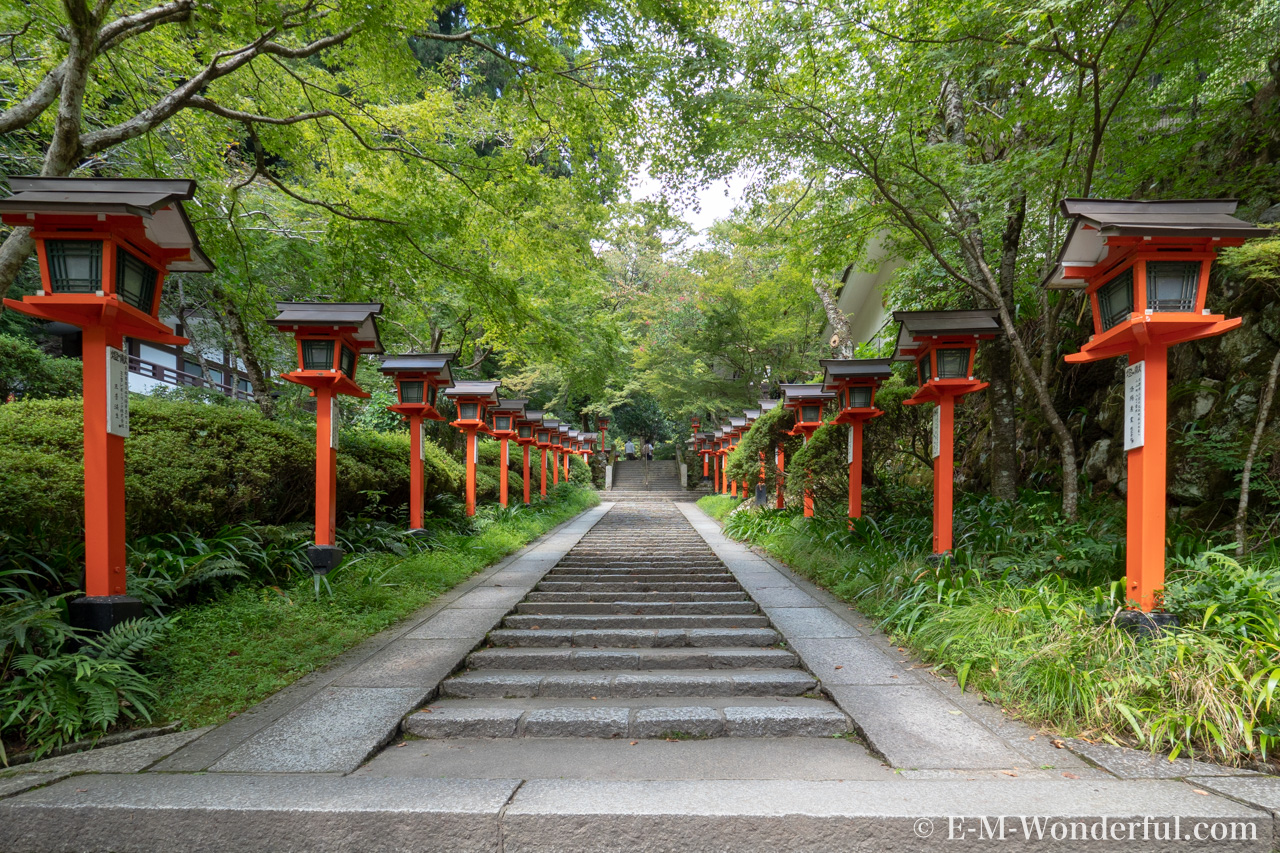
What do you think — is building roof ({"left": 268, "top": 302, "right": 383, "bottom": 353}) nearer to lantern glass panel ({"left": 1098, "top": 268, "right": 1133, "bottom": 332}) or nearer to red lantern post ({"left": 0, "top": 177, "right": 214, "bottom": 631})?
red lantern post ({"left": 0, "top": 177, "right": 214, "bottom": 631})

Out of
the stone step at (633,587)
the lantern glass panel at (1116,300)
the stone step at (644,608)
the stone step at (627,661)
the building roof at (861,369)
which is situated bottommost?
the stone step at (633,587)

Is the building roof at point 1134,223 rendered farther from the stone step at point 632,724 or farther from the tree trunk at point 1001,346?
the stone step at point 632,724

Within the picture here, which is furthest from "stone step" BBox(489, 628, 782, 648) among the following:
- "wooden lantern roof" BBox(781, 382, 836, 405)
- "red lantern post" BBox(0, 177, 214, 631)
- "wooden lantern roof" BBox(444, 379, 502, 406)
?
"wooden lantern roof" BBox(444, 379, 502, 406)

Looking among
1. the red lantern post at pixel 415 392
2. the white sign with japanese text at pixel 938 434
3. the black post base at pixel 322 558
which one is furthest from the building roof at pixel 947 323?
the red lantern post at pixel 415 392

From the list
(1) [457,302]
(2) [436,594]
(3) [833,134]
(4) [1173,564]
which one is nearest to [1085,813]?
(4) [1173,564]

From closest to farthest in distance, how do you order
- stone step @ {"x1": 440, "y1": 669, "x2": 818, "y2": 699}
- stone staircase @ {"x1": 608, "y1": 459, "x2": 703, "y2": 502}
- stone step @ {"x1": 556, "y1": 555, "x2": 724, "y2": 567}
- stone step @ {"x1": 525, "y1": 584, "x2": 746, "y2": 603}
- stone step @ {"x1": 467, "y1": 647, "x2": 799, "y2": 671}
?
stone step @ {"x1": 440, "y1": 669, "x2": 818, "y2": 699} < stone step @ {"x1": 467, "y1": 647, "x2": 799, "y2": 671} < stone step @ {"x1": 525, "y1": 584, "x2": 746, "y2": 603} < stone step @ {"x1": 556, "y1": 555, "x2": 724, "y2": 567} < stone staircase @ {"x1": 608, "y1": 459, "x2": 703, "y2": 502}

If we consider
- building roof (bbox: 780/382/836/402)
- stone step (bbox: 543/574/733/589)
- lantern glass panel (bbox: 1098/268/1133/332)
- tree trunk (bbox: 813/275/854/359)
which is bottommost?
stone step (bbox: 543/574/733/589)

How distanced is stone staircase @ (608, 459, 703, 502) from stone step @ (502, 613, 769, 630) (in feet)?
64.6

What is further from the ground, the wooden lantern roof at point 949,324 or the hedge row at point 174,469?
the wooden lantern roof at point 949,324

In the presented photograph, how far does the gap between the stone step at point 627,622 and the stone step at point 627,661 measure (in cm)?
82

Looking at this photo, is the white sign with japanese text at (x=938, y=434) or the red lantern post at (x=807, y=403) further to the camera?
the red lantern post at (x=807, y=403)

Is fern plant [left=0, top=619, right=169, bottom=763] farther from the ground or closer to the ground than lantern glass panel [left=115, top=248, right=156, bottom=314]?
closer to the ground

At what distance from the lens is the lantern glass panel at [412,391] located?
368 inches

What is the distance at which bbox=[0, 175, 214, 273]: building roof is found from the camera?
3766mm
